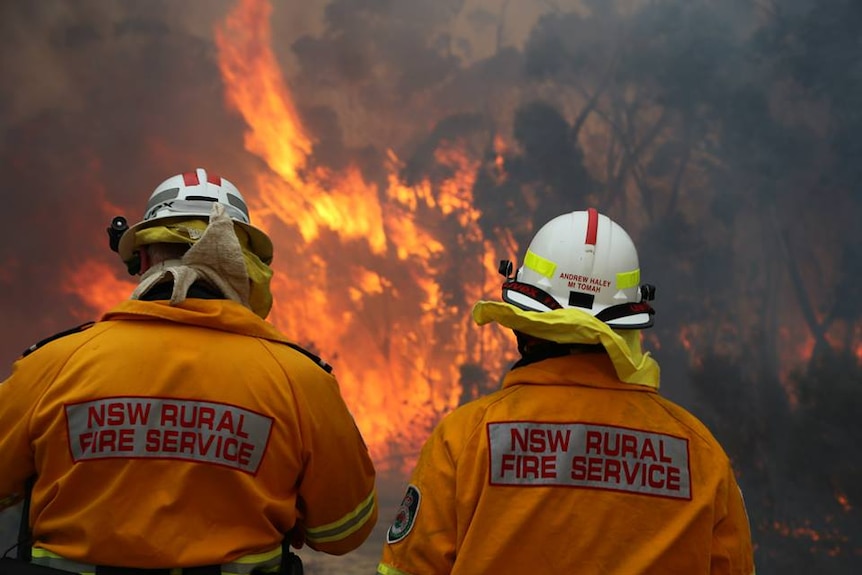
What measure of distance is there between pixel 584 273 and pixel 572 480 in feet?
2.95

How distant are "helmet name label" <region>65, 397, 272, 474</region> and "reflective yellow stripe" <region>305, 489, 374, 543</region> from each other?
48 cm

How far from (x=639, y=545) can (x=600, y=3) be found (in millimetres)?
18494

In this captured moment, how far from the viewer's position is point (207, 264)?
285 centimetres

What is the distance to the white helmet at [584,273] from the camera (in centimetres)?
302

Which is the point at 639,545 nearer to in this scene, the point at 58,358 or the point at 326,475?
the point at 326,475

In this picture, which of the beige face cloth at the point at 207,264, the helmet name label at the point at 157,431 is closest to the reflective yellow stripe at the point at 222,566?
the helmet name label at the point at 157,431

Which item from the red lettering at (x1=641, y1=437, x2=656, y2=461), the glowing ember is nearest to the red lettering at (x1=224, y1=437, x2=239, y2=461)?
the red lettering at (x1=641, y1=437, x2=656, y2=461)

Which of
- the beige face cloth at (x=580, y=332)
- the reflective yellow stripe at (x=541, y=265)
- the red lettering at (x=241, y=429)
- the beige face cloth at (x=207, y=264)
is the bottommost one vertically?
the red lettering at (x=241, y=429)

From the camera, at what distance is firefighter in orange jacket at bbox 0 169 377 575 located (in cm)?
244

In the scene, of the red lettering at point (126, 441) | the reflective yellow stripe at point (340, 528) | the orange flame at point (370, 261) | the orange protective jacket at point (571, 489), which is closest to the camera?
the orange protective jacket at point (571, 489)

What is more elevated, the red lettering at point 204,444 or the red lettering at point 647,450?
the red lettering at point 647,450

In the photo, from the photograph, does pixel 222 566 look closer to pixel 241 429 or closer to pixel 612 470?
pixel 241 429

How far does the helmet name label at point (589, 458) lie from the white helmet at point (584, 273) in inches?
23.6

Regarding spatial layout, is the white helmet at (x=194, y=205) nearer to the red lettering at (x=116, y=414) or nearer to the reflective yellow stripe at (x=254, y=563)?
the red lettering at (x=116, y=414)
